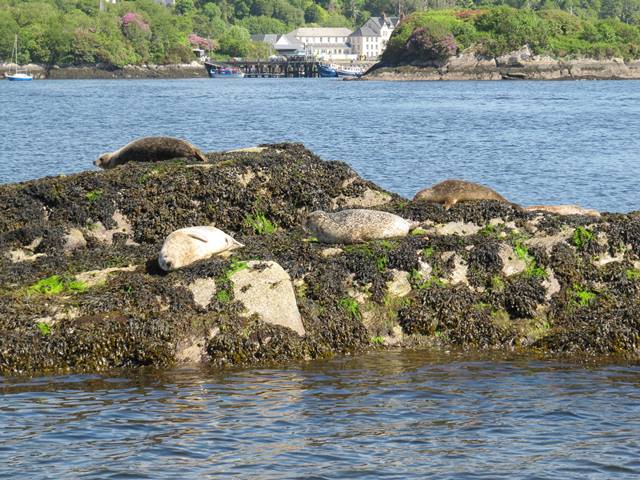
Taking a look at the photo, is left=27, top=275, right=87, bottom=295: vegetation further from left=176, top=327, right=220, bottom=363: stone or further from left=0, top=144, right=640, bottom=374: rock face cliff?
left=176, top=327, right=220, bottom=363: stone

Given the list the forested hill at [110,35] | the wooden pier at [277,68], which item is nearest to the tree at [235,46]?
the forested hill at [110,35]

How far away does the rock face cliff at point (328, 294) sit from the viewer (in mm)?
10289

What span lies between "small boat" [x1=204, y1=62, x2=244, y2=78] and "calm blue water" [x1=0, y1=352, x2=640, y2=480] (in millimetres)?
144328

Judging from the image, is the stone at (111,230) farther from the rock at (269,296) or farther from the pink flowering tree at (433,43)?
the pink flowering tree at (433,43)

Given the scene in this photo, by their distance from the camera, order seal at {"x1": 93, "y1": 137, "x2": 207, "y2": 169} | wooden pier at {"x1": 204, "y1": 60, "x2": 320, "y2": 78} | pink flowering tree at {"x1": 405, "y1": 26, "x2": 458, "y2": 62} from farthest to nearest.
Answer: wooden pier at {"x1": 204, "y1": 60, "x2": 320, "y2": 78}
pink flowering tree at {"x1": 405, "y1": 26, "x2": 458, "y2": 62}
seal at {"x1": 93, "y1": 137, "x2": 207, "y2": 169}

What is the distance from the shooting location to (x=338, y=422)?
8.83m

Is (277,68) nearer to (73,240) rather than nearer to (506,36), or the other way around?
(506,36)

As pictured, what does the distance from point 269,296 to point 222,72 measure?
474 feet

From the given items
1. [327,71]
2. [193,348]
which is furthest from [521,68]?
[193,348]

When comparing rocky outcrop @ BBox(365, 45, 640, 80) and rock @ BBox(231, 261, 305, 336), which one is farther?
rocky outcrop @ BBox(365, 45, 640, 80)

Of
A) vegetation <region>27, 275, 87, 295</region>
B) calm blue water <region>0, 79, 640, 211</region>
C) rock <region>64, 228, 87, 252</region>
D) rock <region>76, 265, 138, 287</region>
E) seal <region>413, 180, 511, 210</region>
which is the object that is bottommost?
calm blue water <region>0, 79, 640, 211</region>

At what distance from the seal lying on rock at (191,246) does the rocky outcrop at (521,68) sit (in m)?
107

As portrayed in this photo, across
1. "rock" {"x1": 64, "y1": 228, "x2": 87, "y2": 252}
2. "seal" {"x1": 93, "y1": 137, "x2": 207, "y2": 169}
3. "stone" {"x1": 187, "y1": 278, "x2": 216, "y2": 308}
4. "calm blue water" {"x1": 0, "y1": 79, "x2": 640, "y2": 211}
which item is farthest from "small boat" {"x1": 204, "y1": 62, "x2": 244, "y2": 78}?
"stone" {"x1": 187, "y1": 278, "x2": 216, "y2": 308}

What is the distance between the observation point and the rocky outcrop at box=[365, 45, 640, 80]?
4589 inches
